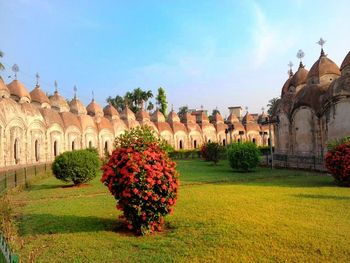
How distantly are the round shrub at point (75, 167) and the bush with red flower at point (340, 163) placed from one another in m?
9.45

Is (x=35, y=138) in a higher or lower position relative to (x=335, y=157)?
higher

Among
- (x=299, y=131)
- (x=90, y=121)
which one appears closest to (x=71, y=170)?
(x=299, y=131)

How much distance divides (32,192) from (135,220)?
7.85m

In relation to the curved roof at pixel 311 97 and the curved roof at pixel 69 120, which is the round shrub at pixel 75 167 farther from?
the curved roof at pixel 69 120

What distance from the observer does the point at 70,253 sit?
5.49 meters

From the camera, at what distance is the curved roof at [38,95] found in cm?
3328

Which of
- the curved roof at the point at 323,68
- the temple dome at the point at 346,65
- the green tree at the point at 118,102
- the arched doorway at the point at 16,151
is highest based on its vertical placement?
the green tree at the point at 118,102

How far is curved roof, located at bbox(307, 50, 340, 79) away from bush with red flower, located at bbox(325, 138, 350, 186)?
1203 centimetres

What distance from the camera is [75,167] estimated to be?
13719 mm

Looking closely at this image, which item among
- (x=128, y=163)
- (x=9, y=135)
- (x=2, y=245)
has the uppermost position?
(x=9, y=135)

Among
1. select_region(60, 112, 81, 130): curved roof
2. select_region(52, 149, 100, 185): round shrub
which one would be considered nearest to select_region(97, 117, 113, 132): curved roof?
select_region(60, 112, 81, 130): curved roof

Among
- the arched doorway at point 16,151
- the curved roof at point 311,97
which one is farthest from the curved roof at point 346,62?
the arched doorway at point 16,151

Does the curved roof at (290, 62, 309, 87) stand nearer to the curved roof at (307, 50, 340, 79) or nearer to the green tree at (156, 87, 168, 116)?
the curved roof at (307, 50, 340, 79)

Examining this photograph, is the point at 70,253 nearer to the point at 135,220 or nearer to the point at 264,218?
the point at 135,220
